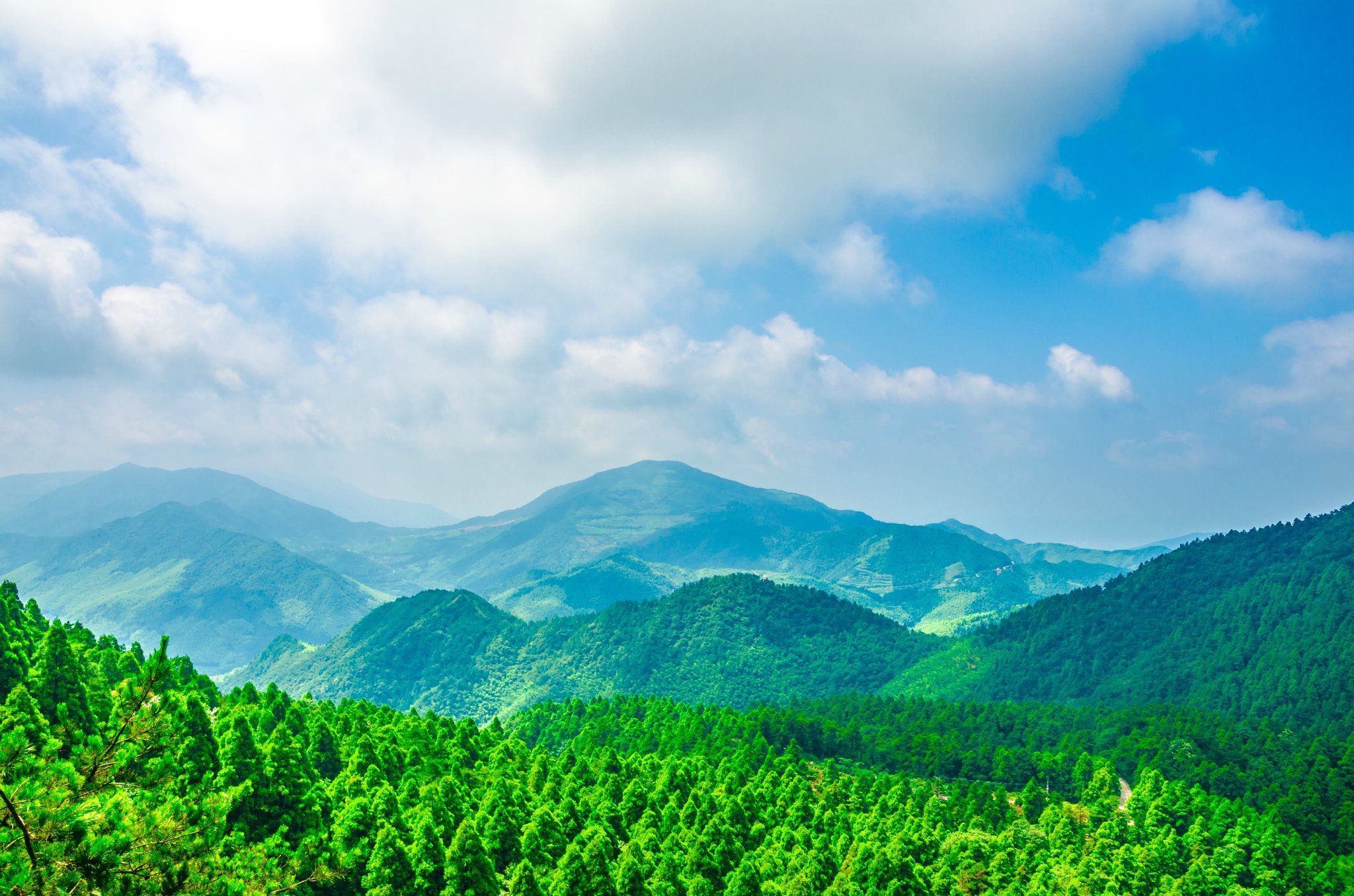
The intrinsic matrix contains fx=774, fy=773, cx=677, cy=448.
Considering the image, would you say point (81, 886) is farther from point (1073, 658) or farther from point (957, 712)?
point (1073, 658)

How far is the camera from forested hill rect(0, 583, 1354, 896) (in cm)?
1434

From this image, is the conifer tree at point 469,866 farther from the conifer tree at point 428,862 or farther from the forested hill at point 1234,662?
the forested hill at point 1234,662

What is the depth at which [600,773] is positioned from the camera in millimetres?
62781

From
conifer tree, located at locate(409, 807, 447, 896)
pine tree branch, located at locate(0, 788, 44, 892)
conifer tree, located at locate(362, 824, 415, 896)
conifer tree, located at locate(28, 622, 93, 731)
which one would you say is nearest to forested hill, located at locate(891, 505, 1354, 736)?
conifer tree, located at locate(409, 807, 447, 896)

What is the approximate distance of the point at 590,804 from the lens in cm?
5538

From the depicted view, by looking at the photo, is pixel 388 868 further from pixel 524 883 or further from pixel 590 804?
pixel 590 804

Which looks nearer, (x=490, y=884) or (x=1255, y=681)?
(x=490, y=884)

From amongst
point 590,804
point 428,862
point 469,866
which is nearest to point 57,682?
point 428,862

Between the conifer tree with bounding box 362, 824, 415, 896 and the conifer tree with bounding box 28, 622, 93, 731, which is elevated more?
the conifer tree with bounding box 28, 622, 93, 731

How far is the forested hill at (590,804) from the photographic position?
47.0 feet

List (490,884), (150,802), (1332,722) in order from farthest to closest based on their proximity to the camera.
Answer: (1332,722) → (490,884) → (150,802)

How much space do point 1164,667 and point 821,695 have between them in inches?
3038

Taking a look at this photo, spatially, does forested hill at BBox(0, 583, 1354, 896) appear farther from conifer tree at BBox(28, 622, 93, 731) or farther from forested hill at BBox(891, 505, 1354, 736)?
forested hill at BBox(891, 505, 1354, 736)

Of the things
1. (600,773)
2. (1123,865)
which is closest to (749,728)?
(600,773)
